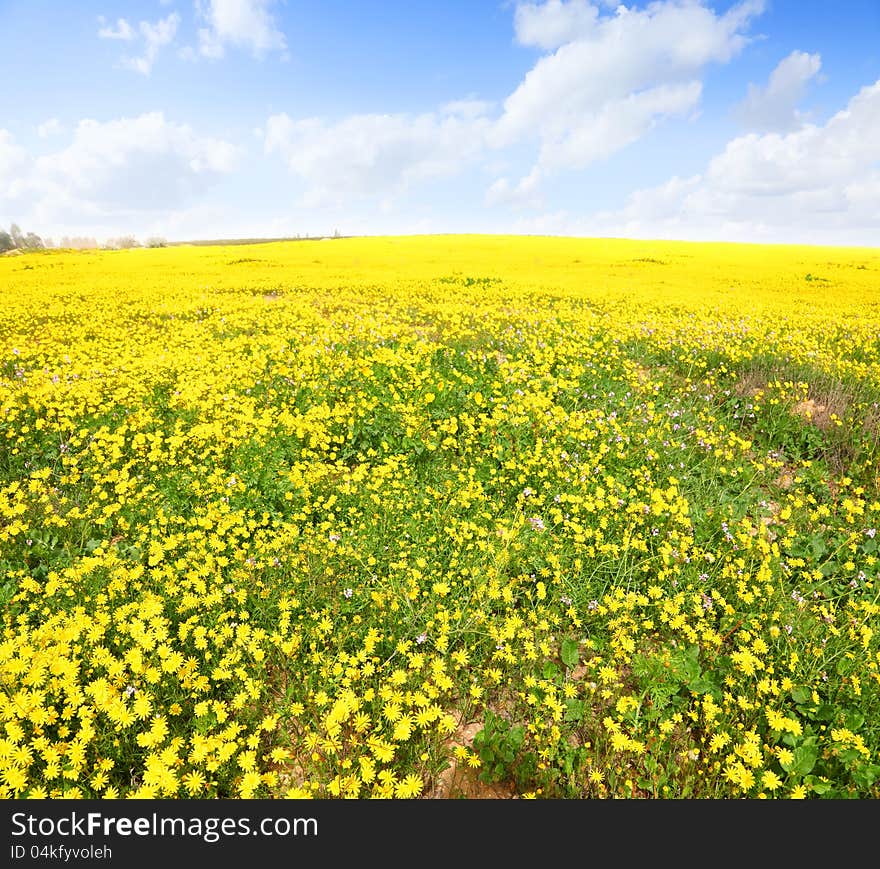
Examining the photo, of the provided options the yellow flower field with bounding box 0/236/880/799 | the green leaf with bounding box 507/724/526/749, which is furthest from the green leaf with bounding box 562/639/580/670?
the green leaf with bounding box 507/724/526/749

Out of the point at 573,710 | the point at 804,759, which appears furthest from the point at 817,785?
the point at 573,710

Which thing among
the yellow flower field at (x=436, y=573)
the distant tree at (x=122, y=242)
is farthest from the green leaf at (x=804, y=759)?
the distant tree at (x=122, y=242)

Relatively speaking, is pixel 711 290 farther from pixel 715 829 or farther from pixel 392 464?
pixel 715 829

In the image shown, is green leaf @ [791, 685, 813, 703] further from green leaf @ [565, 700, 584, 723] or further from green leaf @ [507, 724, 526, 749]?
green leaf @ [507, 724, 526, 749]

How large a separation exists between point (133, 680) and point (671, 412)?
7.17m

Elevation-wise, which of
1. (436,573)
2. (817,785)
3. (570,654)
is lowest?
(817,785)

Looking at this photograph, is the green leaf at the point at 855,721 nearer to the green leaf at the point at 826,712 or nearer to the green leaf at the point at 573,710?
the green leaf at the point at 826,712

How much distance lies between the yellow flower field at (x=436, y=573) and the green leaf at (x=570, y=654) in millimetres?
131

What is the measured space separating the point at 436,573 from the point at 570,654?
1.17 m

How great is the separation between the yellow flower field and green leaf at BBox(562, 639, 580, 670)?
0.43 ft

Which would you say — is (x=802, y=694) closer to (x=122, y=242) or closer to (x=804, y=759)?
(x=804, y=759)

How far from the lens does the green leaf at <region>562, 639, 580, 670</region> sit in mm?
3469

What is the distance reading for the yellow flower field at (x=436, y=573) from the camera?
283 centimetres

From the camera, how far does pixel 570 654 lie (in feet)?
11.5
